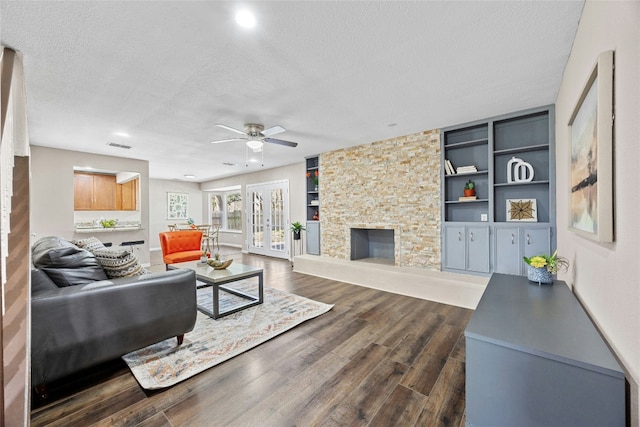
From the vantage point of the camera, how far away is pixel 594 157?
133 centimetres

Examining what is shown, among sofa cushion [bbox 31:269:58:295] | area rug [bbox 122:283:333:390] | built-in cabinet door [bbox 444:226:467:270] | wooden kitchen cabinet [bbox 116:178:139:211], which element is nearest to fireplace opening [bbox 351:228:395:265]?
built-in cabinet door [bbox 444:226:467:270]

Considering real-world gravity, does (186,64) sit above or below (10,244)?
above

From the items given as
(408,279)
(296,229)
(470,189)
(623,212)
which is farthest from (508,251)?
(296,229)

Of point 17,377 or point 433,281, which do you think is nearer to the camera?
point 17,377

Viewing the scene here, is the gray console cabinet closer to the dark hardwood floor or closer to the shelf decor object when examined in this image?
the dark hardwood floor

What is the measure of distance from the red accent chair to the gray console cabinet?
4610mm

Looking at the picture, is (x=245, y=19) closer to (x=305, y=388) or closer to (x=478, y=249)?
(x=305, y=388)

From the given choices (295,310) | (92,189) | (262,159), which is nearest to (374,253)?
(295,310)

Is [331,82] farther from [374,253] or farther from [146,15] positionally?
[374,253]

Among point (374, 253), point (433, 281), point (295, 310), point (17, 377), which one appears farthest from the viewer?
point (374, 253)

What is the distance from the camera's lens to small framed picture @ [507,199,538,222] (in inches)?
134

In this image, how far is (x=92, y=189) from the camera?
6477 millimetres

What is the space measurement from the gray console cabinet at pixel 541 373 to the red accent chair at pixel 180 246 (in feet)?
15.1

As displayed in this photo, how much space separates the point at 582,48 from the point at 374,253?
4184 mm
